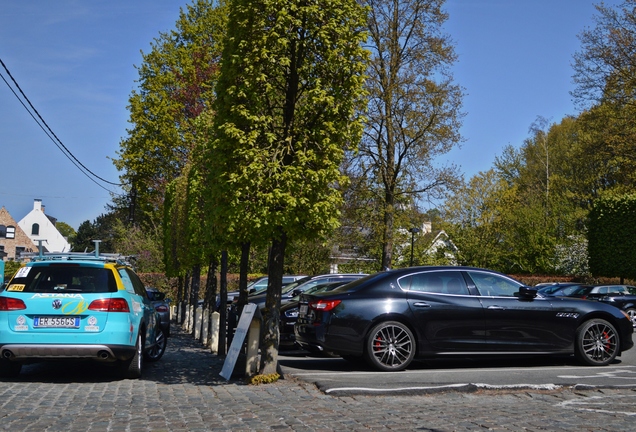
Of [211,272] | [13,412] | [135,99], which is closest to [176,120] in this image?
[135,99]

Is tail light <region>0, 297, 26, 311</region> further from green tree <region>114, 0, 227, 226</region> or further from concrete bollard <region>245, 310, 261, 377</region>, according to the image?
green tree <region>114, 0, 227, 226</region>

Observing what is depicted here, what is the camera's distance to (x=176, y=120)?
42.6 meters

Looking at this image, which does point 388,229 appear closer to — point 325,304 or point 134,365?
point 325,304

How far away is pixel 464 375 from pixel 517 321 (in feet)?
4.87

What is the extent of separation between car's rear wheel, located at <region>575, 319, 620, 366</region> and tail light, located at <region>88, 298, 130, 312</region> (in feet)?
22.4

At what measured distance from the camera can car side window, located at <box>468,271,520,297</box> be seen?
11617mm

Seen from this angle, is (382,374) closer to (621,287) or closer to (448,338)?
(448,338)

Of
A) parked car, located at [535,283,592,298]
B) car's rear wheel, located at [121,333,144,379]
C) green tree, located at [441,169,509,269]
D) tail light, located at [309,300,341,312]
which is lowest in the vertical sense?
car's rear wheel, located at [121,333,144,379]

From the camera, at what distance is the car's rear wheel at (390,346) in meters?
10.9

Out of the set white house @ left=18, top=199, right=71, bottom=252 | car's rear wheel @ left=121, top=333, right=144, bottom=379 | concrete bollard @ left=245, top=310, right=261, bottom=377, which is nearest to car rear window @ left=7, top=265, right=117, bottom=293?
car's rear wheel @ left=121, top=333, right=144, bottom=379

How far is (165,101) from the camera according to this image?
43.1 meters

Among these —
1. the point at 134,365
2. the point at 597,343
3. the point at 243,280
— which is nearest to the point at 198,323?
the point at 243,280

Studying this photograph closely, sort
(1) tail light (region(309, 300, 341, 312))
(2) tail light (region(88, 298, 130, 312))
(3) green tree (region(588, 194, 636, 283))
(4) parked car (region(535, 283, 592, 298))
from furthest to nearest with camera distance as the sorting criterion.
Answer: (3) green tree (region(588, 194, 636, 283)), (4) parked car (region(535, 283, 592, 298)), (1) tail light (region(309, 300, 341, 312)), (2) tail light (region(88, 298, 130, 312))

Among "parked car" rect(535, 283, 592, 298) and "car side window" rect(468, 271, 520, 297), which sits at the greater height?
"parked car" rect(535, 283, 592, 298)
